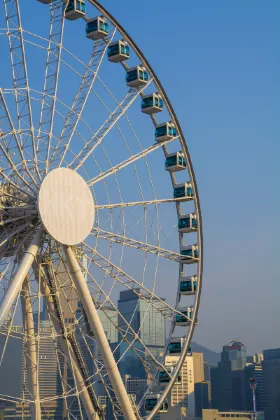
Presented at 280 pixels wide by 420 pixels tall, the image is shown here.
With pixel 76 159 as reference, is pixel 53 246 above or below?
below

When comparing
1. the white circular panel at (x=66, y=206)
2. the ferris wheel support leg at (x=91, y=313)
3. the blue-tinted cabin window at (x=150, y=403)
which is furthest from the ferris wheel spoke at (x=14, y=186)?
the blue-tinted cabin window at (x=150, y=403)

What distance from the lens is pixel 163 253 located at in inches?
1957

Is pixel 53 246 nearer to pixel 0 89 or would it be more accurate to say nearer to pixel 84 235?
pixel 84 235

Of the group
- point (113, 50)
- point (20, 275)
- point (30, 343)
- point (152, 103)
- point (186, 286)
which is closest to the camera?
point (20, 275)

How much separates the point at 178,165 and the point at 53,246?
1214 centimetres

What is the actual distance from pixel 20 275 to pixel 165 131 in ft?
55.4

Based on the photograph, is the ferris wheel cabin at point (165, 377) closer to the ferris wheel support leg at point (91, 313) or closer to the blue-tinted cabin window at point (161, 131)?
the ferris wheel support leg at point (91, 313)

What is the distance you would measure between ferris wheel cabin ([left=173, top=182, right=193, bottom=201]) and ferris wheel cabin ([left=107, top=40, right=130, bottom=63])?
356 inches

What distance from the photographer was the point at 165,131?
51.9 m

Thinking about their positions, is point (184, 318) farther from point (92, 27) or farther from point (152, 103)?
point (92, 27)

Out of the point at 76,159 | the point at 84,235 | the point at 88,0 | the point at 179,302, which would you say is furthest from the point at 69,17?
the point at 179,302

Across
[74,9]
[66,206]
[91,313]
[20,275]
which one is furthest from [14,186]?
[74,9]

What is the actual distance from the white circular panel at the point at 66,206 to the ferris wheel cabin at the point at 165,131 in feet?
31.7

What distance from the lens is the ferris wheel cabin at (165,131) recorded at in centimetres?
5191
